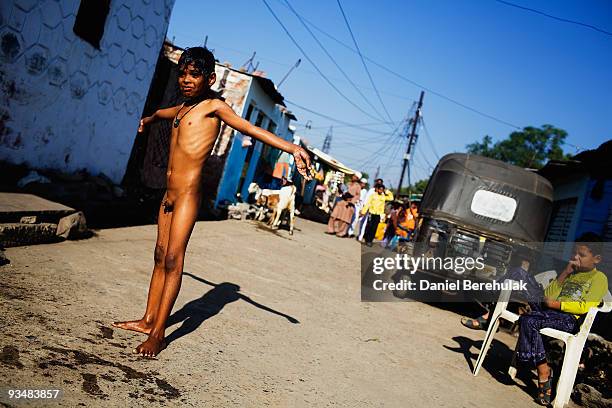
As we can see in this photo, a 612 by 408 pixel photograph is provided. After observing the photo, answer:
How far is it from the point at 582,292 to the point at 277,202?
10296 mm

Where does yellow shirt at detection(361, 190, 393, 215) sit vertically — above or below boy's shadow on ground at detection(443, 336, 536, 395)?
above

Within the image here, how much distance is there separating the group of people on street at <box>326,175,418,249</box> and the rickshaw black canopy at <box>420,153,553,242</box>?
3.81 meters

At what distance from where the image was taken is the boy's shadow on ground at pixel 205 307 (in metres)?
3.44

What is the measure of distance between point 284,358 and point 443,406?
129 cm

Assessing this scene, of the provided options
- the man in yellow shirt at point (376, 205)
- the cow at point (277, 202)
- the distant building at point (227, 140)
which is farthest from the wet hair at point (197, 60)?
the man in yellow shirt at point (376, 205)

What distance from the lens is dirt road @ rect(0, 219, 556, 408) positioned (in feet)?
7.77

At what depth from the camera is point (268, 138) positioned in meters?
2.86

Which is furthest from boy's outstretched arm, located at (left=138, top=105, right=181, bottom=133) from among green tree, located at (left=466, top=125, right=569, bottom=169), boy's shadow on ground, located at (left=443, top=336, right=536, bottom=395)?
green tree, located at (left=466, top=125, right=569, bottom=169)

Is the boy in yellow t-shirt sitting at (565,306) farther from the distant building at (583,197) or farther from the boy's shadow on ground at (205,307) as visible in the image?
the distant building at (583,197)

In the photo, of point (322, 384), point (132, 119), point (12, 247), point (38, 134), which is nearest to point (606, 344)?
point (322, 384)

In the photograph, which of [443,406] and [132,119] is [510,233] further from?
[132,119]

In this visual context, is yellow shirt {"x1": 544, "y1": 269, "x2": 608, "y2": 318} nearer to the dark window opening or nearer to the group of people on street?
the group of people on street

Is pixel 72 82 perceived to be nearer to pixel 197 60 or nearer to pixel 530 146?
pixel 197 60

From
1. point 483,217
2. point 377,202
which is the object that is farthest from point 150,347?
point 377,202
